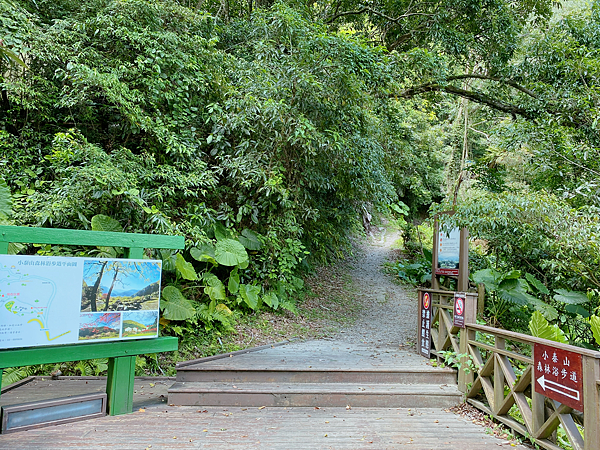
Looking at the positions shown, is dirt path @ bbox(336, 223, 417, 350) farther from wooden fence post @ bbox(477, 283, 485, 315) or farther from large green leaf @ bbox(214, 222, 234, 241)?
large green leaf @ bbox(214, 222, 234, 241)

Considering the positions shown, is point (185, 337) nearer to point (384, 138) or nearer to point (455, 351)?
point (455, 351)

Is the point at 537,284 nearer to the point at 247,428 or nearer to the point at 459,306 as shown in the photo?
the point at 459,306

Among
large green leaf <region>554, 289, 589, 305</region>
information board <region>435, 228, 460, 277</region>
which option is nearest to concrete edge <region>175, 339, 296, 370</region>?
information board <region>435, 228, 460, 277</region>

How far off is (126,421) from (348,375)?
7.93 feet

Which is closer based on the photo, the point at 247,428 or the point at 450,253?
the point at 247,428

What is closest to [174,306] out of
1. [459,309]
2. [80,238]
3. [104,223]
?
[104,223]

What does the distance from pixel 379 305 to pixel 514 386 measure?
6.26m

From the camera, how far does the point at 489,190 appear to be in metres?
10.8

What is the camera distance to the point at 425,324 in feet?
17.6

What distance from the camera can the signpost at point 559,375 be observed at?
9.26 ft

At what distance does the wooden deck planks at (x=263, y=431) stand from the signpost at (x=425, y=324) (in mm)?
1317

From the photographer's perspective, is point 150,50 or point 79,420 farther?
point 150,50

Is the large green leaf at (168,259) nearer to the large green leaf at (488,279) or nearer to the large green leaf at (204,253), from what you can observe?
the large green leaf at (204,253)

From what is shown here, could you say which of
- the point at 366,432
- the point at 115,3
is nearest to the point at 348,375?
the point at 366,432
